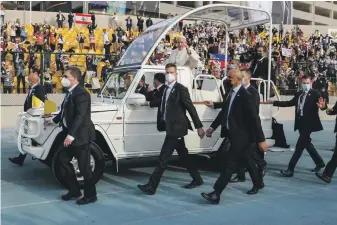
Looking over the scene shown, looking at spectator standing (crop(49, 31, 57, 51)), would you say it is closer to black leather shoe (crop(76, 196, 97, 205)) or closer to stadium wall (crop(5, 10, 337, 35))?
stadium wall (crop(5, 10, 337, 35))

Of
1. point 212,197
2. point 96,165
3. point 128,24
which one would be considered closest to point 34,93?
point 96,165

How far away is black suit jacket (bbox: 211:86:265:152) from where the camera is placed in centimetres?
586

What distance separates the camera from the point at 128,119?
713 cm

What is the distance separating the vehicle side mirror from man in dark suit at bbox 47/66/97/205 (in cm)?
138

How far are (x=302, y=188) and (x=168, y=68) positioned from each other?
9.59 feet

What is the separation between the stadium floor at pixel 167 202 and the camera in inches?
211

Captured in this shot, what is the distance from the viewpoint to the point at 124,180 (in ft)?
24.8

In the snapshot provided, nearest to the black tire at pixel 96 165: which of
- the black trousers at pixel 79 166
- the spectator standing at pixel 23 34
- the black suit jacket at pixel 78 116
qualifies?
the black trousers at pixel 79 166

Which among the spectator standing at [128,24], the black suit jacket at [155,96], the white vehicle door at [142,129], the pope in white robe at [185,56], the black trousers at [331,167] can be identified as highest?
the spectator standing at [128,24]

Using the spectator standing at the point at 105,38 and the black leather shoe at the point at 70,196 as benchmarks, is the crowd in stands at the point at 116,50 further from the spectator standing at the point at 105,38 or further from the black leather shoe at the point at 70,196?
the black leather shoe at the point at 70,196

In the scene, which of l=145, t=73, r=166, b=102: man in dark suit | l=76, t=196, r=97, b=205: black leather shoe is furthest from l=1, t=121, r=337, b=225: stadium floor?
l=145, t=73, r=166, b=102: man in dark suit

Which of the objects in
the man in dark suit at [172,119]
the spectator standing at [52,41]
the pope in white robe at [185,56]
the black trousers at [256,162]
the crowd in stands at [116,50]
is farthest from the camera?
the spectator standing at [52,41]

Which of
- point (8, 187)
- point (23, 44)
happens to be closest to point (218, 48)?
point (23, 44)

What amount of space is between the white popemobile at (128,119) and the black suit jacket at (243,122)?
5.85 ft
